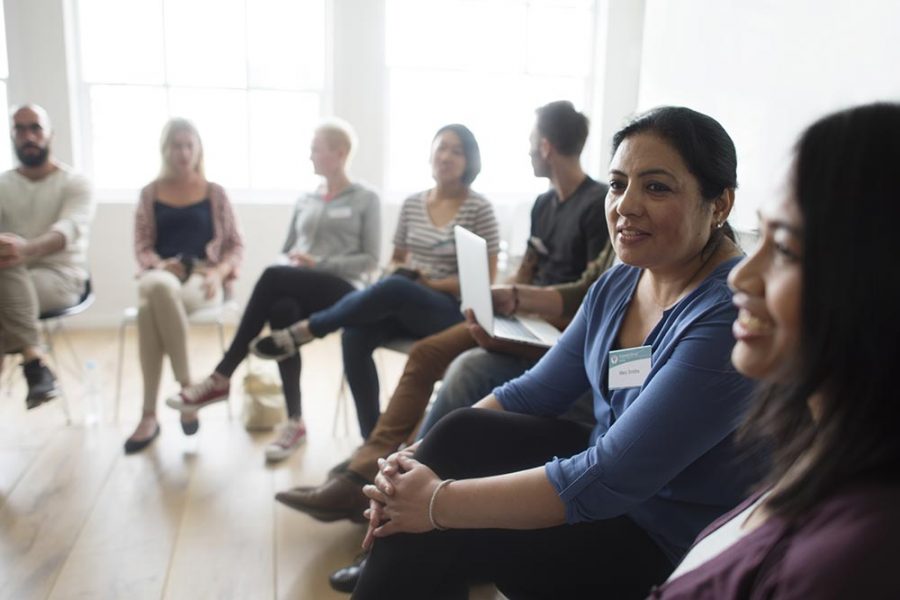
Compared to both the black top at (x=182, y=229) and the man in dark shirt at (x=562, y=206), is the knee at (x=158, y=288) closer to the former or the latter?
the black top at (x=182, y=229)

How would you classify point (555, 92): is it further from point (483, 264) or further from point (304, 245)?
point (483, 264)

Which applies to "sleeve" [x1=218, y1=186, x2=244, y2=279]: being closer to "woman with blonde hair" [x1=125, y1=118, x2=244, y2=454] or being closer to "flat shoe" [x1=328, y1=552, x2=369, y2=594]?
"woman with blonde hair" [x1=125, y1=118, x2=244, y2=454]

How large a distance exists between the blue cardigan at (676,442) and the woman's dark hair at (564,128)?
1.22 metres

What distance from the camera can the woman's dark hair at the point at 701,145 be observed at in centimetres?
120

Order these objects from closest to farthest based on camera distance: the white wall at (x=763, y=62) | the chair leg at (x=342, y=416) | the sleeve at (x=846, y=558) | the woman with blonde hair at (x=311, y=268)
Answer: the sleeve at (x=846, y=558) < the white wall at (x=763, y=62) < the woman with blonde hair at (x=311, y=268) < the chair leg at (x=342, y=416)

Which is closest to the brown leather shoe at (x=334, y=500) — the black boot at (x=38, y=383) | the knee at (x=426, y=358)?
the knee at (x=426, y=358)

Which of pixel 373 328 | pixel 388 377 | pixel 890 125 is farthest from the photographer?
pixel 388 377

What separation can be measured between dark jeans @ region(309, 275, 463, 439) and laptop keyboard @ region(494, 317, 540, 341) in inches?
14.0

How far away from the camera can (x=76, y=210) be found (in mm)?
3047

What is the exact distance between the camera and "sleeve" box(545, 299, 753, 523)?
102 centimetres

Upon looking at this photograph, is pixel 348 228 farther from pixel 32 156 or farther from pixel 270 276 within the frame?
pixel 32 156

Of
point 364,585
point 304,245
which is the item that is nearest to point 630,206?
point 364,585

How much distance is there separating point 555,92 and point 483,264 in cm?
337

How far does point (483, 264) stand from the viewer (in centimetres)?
194
